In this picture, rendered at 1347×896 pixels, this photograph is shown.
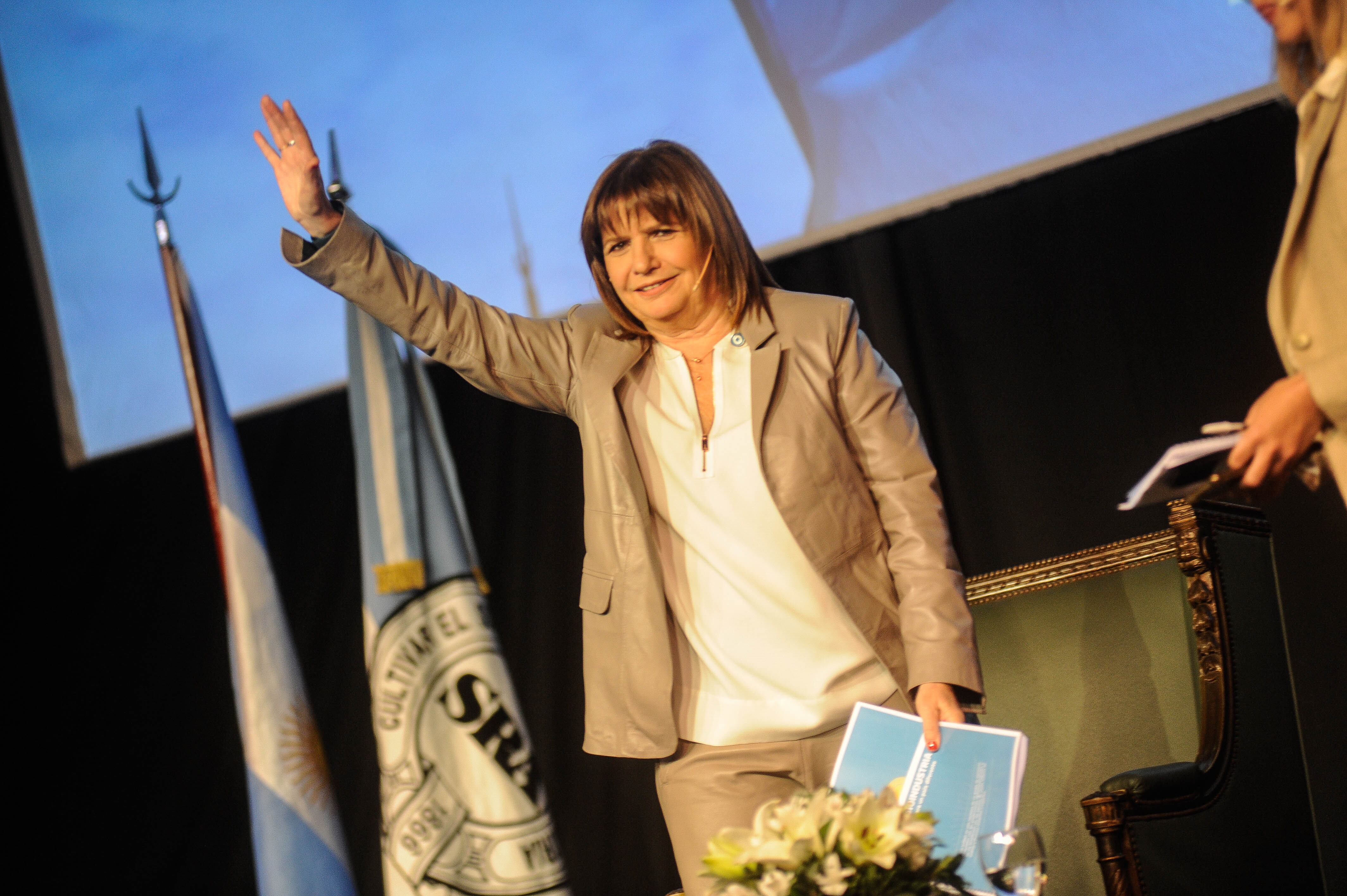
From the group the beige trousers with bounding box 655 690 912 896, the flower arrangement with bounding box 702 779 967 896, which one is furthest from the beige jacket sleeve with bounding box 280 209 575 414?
the flower arrangement with bounding box 702 779 967 896

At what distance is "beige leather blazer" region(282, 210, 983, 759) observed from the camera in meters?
1.59

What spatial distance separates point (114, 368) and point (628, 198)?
8.17 ft

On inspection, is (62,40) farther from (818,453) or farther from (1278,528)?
(1278,528)

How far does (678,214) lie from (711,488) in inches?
17.7

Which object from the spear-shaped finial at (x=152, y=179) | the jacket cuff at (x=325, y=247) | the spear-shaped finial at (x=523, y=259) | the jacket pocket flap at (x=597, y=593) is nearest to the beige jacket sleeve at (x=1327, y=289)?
the jacket pocket flap at (x=597, y=593)

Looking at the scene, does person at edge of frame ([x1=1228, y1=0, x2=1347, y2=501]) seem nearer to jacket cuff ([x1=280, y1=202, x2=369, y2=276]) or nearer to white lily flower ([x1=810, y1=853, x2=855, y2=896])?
white lily flower ([x1=810, y1=853, x2=855, y2=896])

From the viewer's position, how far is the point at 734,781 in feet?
5.09

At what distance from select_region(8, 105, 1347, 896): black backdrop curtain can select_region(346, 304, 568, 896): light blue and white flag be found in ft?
1.43

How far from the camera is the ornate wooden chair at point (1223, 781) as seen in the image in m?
1.60

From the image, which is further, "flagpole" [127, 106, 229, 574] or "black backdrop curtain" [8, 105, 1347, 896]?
"flagpole" [127, 106, 229, 574]

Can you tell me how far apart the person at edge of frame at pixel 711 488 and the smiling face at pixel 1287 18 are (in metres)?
0.75

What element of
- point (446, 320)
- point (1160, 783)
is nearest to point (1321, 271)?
point (1160, 783)

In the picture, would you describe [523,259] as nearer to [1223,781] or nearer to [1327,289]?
[1223,781]

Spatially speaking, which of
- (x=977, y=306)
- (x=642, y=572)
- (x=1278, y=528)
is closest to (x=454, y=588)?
(x=642, y=572)
